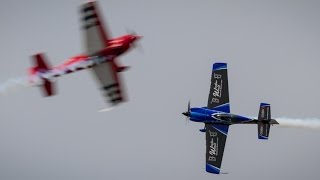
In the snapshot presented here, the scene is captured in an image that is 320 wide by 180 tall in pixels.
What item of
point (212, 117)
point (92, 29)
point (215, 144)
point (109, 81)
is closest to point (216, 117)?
point (212, 117)

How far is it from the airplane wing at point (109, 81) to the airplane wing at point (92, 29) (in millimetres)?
1500

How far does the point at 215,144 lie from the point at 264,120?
4.86 metres

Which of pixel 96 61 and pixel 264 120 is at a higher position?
pixel 96 61

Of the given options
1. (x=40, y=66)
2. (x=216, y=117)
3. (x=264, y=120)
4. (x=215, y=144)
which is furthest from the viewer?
(x=215, y=144)

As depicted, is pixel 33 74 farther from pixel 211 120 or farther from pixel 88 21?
pixel 211 120

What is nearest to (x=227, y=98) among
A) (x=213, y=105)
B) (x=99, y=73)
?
(x=213, y=105)

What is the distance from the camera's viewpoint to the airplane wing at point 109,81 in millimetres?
53375

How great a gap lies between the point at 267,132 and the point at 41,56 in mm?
18509

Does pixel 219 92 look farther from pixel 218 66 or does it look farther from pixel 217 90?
pixel 218 66

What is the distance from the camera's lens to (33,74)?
174ft

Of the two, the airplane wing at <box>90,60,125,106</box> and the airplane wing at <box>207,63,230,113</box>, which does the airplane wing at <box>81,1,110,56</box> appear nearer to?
the airplane wing at <box>90,60,125,106</box>

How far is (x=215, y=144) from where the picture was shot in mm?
65062

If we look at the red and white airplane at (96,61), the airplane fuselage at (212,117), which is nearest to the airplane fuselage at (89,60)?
the red and white airplane at (96,61)

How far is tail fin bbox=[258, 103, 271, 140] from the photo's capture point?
6197cm
